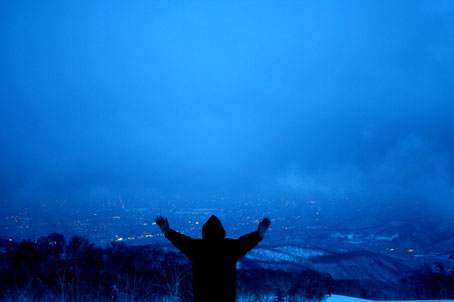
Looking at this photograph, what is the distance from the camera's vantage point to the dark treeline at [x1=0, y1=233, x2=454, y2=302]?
1469cm

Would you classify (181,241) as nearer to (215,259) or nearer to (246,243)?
(215,259)

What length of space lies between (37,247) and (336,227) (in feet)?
290

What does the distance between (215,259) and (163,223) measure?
0.83 metres

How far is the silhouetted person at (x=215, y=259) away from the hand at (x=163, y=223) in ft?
0.96

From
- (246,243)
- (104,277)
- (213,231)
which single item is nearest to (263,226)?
(246,243)

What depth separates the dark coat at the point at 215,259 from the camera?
336cm

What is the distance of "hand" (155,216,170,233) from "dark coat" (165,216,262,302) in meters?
0.30

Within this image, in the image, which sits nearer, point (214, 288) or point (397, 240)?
point (214, 288)

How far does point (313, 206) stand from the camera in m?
120

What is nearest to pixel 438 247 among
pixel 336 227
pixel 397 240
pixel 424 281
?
pixel 397 240

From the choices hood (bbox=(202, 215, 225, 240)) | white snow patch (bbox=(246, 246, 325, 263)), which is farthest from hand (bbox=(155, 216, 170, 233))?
white snow patch (bbox=(246, 246, 325, 263))

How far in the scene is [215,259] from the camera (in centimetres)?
335

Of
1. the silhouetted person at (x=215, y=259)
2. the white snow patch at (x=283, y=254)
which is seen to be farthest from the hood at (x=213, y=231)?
the white snow patch at (x=283, y=254)

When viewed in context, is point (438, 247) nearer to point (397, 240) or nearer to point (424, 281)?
point (397, 240)
